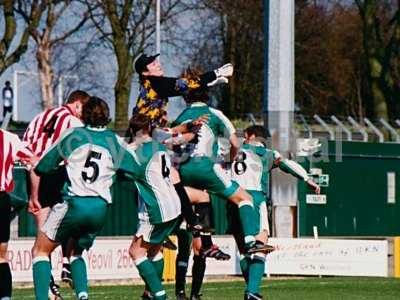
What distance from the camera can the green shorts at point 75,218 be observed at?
43.3 ft

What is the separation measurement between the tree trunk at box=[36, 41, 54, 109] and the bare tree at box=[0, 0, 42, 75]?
650mm

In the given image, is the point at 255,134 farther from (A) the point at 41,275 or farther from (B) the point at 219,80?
(A) the point at 41,275

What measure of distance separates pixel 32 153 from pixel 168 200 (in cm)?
151

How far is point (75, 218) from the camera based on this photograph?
13.2 meters

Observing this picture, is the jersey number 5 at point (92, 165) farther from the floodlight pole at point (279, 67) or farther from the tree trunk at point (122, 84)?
the tree trunk at point (122, 84)

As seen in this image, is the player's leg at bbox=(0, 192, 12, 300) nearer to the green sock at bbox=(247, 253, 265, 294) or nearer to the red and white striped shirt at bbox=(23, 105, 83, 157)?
the red and white striped shirt at bbox=(23, 105, 83, 157)

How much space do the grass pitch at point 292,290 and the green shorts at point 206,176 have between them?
8.81 feet

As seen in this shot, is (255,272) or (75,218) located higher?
(75,218)

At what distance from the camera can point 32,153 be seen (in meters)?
14.0

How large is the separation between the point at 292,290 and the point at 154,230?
6.04 m

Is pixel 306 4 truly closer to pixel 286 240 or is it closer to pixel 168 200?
pixel 286 240

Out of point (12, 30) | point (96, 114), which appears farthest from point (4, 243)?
point (12, 30)

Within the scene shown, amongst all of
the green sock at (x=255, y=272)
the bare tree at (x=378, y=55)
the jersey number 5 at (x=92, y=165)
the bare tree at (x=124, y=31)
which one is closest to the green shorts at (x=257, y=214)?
the green sock at (x=255, y=272)

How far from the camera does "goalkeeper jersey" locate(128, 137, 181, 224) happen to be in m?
14.2
